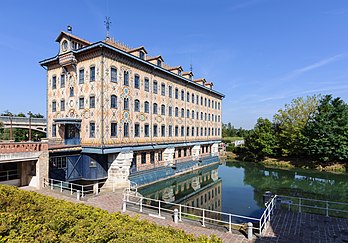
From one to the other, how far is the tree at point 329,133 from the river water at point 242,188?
3.67 m

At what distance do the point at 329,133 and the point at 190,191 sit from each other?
25.1 metres

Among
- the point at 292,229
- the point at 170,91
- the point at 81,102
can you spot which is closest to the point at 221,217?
the point at 292,229

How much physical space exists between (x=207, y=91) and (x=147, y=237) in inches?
1323

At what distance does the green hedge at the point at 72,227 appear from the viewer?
488cm

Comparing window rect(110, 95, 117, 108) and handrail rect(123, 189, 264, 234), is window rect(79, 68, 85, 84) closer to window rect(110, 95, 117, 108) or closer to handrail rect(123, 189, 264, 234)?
window rect(110, 95, 117, 108)

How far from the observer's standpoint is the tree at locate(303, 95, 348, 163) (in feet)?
107

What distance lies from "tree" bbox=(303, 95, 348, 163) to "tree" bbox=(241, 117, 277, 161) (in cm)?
606

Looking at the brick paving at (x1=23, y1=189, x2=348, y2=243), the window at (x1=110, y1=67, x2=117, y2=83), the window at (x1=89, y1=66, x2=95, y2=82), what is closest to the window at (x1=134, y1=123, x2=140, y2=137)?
the window at (x1=110, y1=67, x2=117, y2=83)

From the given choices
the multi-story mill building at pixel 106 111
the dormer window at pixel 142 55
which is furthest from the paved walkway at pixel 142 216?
the dormer window at pixel 142 55

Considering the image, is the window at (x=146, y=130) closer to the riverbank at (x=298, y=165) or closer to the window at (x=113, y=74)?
the window at (x=113, y=74)

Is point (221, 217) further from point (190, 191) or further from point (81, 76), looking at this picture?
point (81, 76)

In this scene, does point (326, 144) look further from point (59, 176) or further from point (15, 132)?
point (15, 132)

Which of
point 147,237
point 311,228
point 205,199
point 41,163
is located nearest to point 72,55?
point 41,163

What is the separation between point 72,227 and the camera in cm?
564
